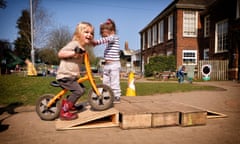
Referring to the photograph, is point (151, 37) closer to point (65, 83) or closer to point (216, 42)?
point (216, 42)

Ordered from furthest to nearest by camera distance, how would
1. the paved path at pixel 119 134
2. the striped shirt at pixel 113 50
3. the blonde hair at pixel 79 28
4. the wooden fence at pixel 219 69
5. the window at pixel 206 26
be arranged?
the window at pixel 206 26 → the wooden fence at pixel 219 69 → the striped shirt at pixel 113 50 → the blonde hair at pixel 79 28 → the paved path at pixel 119 134

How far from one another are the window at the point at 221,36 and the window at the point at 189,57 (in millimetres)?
3821

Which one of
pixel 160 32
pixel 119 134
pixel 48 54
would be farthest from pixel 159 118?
pixel 160 32

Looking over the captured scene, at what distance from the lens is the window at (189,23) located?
A: 21000mm

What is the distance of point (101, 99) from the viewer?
3771 mm

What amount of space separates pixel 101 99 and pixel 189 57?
19.5m

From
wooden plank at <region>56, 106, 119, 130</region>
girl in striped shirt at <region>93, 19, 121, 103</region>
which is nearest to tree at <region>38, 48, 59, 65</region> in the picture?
girl in striped shirt at <region>93, 19, 121, 103</region>

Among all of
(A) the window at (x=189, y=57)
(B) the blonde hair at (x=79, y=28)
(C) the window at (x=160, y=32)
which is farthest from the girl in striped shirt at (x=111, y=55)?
(C) the window at (x=160, y=32)

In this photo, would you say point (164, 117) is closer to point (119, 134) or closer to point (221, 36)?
point (119, 134)

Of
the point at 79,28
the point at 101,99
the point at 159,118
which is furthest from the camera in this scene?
the point at 101,99

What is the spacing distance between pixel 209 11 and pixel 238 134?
61.7 feet

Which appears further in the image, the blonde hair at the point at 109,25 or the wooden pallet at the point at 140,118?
the blonde hair at the point at 109,25

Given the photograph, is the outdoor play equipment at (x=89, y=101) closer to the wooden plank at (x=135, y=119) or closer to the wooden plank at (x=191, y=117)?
the wooden plank at (x=135, y=119)

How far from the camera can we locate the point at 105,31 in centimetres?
411
